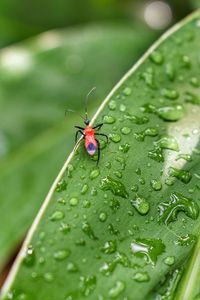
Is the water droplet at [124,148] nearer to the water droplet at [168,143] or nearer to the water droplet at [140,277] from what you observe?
the water droplet at [168,143]

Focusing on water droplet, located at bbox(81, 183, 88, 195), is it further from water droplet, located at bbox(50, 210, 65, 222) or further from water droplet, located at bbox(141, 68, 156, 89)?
water droplet, located at bbox(141, 68, 156, 89)

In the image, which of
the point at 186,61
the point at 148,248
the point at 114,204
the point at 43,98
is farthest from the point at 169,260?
the point at 43,98

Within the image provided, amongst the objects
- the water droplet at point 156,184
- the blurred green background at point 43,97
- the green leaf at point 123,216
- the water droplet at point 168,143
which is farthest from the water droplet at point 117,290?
the blurred green background at point 43,97

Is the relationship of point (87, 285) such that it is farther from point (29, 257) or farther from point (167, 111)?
point (167, 111)

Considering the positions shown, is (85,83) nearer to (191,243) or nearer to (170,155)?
(170,155)

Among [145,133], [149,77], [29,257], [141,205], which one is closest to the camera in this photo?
[29,257]

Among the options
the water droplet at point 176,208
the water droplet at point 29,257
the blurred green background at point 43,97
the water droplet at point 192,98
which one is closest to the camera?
the water droplet at point 29,257

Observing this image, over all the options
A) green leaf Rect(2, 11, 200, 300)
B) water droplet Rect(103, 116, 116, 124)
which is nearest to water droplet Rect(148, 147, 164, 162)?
green leaf Rect(2, 11, 200, 300)
